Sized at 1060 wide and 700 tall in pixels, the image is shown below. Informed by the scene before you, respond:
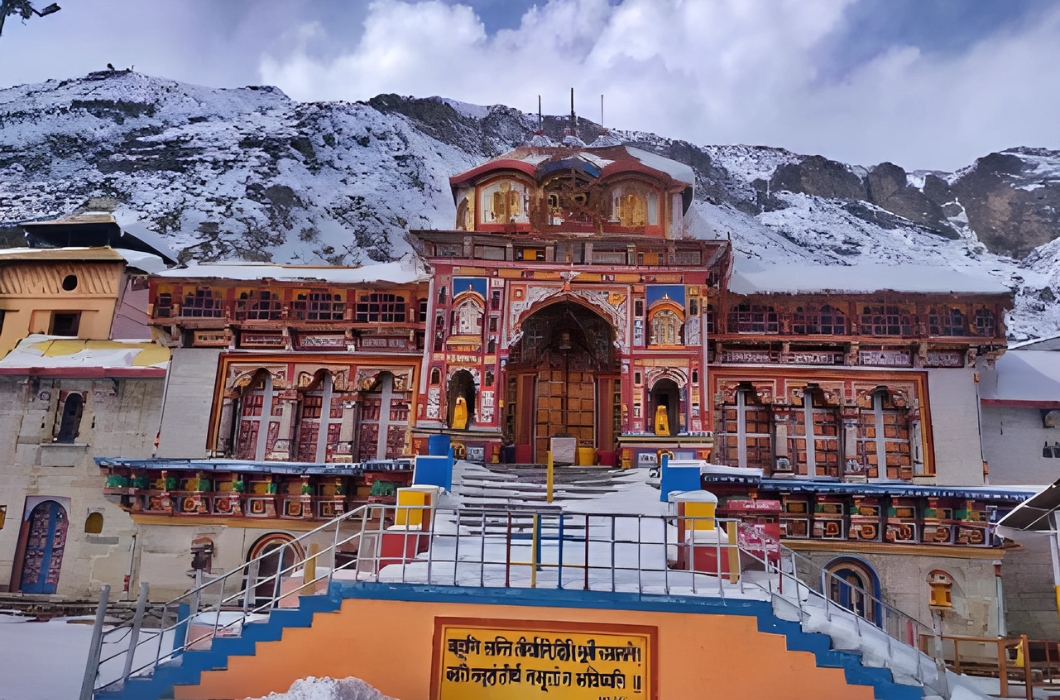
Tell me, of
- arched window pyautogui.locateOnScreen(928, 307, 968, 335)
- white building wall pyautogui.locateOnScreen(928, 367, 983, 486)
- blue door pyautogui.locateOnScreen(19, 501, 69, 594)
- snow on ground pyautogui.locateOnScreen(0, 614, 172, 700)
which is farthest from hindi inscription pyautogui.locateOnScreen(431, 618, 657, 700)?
blue door pyautogui.locateOnScreen(19, 501, 69, 594)

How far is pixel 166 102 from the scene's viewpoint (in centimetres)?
6031

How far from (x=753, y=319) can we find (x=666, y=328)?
3112mm

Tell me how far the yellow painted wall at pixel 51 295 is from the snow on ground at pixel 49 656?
1123 cm

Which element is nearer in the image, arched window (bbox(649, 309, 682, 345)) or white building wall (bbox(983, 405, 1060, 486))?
arched window (bbox(649, 309, 682, 345))

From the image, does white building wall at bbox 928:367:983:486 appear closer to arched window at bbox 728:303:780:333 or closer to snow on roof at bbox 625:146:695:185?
arched window at bbox 728:303:780:333

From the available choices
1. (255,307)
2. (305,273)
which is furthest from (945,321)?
(255,307)

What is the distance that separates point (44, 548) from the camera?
67.2 ft

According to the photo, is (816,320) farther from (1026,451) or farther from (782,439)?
(1026,451)

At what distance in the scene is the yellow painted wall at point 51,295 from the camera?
2634 centimetres

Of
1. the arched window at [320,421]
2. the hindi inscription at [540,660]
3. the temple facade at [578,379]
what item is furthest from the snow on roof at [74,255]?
the hindi inscription at [540,660]

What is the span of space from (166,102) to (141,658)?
5606 centimetres

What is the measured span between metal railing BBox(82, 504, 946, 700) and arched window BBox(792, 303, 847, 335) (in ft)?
30.4

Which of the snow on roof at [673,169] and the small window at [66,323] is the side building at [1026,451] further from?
the small window at [66,323]

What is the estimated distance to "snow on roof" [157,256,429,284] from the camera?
21.1m
